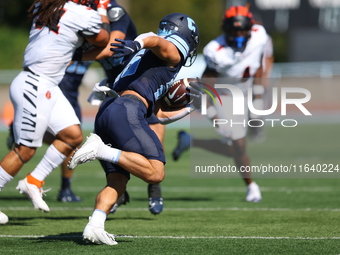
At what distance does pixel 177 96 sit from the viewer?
204 inches

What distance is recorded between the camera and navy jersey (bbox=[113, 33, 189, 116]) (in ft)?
15.1

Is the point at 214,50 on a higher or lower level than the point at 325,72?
higher

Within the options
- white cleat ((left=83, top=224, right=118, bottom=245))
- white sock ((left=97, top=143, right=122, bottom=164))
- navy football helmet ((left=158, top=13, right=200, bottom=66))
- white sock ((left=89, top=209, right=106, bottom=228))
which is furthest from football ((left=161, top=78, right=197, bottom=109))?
white cleat ((left=83, top=224, right=118, bottom=245))

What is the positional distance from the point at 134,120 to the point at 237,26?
3.26 metres

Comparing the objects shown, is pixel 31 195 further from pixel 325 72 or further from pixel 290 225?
pixel 325 72

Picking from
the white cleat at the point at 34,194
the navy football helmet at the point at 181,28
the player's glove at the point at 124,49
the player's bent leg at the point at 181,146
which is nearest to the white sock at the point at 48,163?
the white cleat at the point at 34,194

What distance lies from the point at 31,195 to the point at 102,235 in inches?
46.6

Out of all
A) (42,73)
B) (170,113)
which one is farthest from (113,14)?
(170,113)

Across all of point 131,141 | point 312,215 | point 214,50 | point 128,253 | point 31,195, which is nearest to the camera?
point 128,253

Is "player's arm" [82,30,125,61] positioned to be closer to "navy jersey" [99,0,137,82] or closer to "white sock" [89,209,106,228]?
"navy jersey" [99,0,137,82]

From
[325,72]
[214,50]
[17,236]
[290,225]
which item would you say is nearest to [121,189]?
[17,236]

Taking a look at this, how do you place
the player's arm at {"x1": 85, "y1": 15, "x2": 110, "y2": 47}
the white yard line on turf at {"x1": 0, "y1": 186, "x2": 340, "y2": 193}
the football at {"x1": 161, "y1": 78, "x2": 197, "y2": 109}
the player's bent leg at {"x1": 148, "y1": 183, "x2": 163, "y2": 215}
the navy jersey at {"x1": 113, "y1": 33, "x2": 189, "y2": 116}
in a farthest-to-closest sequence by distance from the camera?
the white yard line on turf at {"x1": 0, "y1": 186, "x2": 340, "y2": 193}
the player's bent leg at {"x1": 148, "y1": 183, "x2": 163, "y2": 215}
the player's arm at {"x1": 85, "y1": 15, "x2": 110, "y2": 47}
the football at {"x1": 161, "y1": 78, "x2": 197, "y2": 109}
the navy jersey at {"x1": 113, "y1": 33, "x2": 189, "y2": 116}

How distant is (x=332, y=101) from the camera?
23.2 meters

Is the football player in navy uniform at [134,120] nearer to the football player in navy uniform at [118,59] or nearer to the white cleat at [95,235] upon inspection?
the white cleat at [95,235]
